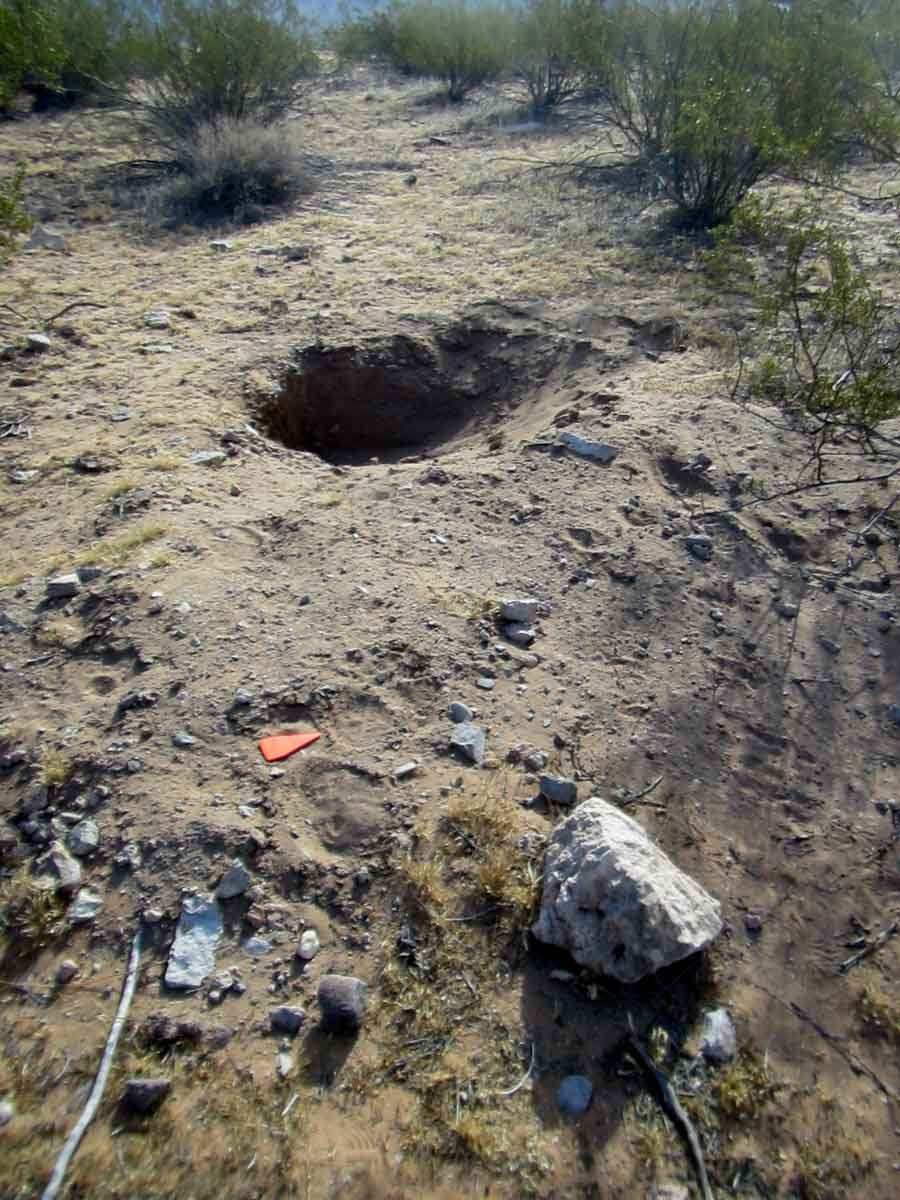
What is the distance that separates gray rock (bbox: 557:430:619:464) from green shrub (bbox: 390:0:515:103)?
8898 millimetres

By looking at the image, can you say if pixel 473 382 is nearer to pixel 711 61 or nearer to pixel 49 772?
pixel 49 772

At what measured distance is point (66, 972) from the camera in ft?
6.11

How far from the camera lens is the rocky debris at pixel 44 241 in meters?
5.85

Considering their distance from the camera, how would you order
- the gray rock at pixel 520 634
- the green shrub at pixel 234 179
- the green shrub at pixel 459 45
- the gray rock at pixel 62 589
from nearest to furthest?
the gray rock at pixel 520 634 → the gray rock at pixel 62 589 → the green shrub at pixel 234 179 → the green shrub at pixel 459 45

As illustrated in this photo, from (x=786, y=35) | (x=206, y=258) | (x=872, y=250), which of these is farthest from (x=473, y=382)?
(x=786, y=35)

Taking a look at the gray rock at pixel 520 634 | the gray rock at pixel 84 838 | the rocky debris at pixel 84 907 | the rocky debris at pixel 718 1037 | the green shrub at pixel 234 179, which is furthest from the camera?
the green shrub at pixel 234 179

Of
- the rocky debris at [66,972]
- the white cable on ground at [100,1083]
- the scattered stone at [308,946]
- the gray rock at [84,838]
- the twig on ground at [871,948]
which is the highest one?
the gray rock at [84,838]

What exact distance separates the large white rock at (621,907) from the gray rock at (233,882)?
688 mm

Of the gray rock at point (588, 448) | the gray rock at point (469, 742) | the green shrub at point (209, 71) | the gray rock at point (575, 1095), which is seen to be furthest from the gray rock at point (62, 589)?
the green shrub at point (209, 71)

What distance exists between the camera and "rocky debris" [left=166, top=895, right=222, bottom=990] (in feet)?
6.06

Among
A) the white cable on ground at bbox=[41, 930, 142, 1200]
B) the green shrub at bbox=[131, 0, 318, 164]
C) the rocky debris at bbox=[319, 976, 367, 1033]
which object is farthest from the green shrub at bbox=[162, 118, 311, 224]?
the rocky debris at bbox=[319, 976, 367, 1033]

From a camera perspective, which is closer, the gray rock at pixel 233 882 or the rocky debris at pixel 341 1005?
the rocky debris at pixel 341 1005

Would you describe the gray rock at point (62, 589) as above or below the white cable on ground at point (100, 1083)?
above

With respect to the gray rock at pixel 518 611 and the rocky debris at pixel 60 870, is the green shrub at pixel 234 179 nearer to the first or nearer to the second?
the gray rock at pixel 518 611
